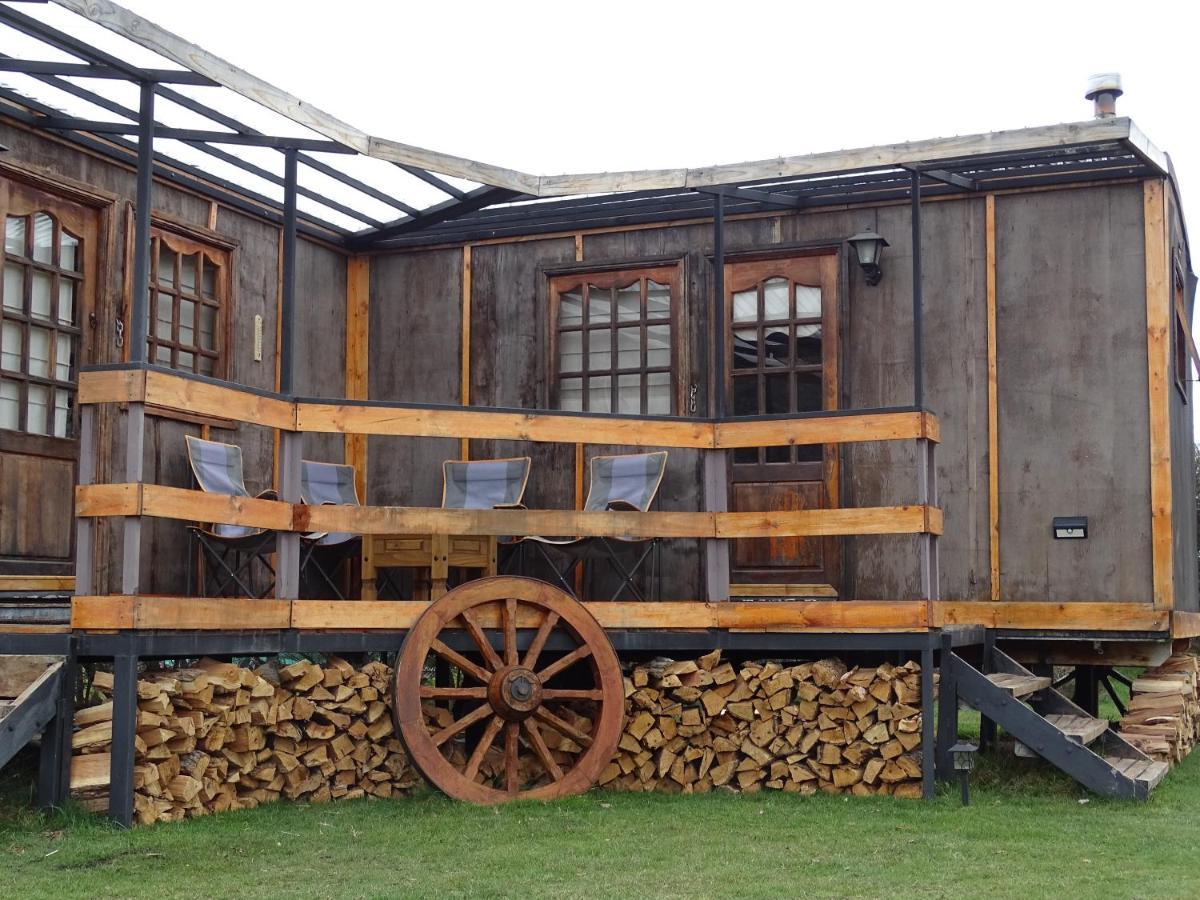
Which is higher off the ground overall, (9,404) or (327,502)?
(9,404)

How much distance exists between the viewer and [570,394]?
32.2 ft

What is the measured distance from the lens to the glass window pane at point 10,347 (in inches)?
305

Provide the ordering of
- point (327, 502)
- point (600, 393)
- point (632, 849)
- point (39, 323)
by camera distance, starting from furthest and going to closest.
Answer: point (600, 393), point (327, 502), point (39, 323), point (632, 849)

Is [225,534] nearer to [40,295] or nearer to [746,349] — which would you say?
[40,295]

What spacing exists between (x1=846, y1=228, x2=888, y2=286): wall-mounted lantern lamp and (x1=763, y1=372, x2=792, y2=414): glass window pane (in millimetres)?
856

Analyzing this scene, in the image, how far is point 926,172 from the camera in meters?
8.20

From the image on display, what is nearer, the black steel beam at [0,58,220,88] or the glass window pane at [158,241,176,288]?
the black steel beam at [0,58,220,88]

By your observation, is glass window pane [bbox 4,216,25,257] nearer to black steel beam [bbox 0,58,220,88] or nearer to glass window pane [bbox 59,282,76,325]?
glass window pane [bbox 59,282,76,325]

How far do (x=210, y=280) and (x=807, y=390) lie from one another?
12.4ft

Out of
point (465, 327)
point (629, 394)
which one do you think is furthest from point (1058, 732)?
point (465, 327)

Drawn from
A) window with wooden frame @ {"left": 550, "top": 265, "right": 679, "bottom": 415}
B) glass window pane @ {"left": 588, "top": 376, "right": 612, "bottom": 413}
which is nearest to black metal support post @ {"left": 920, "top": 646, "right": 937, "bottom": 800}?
window with wooden frame @ {"left": 550, "top": 265, "right": 679, "bottom": 415}

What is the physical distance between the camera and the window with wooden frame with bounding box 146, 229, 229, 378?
8.70 m

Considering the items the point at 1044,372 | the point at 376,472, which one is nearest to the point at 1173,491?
the point at 1044,372

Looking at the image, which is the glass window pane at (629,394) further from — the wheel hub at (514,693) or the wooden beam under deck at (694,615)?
the wheel hub at (514,693)
